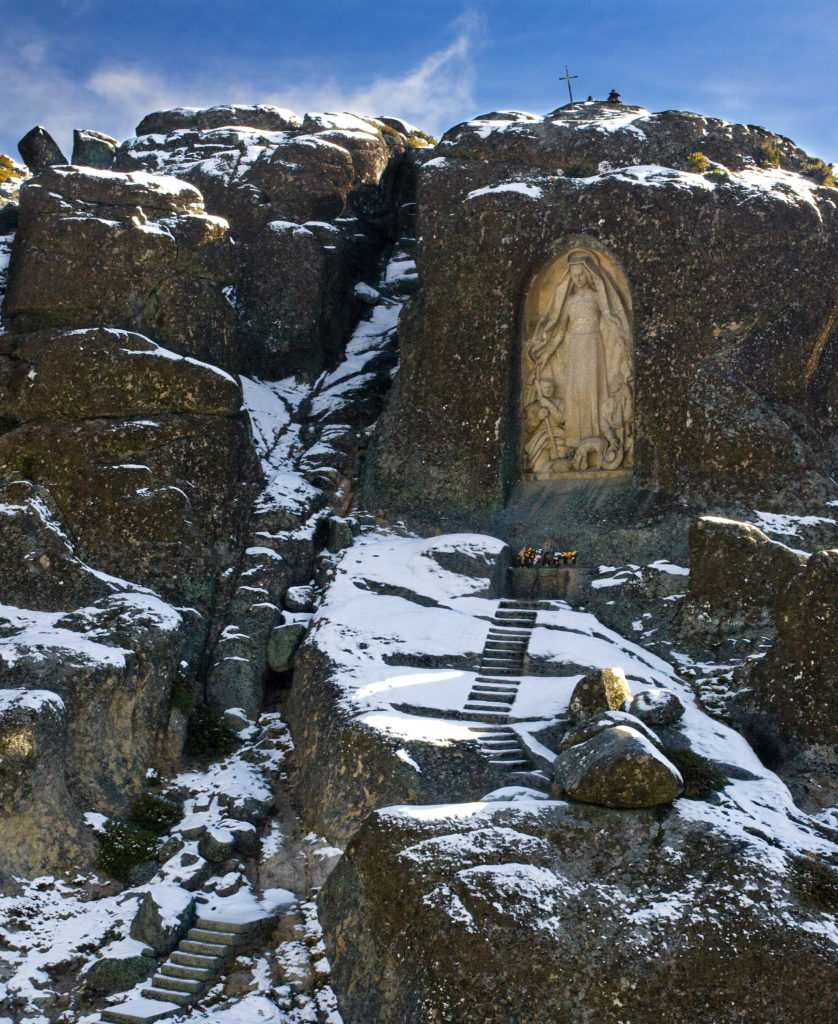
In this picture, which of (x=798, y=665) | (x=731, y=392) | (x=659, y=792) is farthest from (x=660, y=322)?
(x=659, y=792)

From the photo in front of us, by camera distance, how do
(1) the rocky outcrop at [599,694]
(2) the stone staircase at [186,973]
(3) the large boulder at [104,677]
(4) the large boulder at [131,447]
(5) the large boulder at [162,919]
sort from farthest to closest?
(4) the large boulder at [131,447], (3) the large boulder at [104,677], (1) the rocky outcrop at [599,694], (5) the large boulder at [162,919], (2) the stone staircase at [186,973]

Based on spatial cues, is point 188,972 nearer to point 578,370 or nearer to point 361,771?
point 361,771

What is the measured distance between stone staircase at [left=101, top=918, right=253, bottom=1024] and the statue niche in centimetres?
1073

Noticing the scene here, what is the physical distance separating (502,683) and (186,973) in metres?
5.89

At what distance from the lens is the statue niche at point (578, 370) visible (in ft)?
68.2

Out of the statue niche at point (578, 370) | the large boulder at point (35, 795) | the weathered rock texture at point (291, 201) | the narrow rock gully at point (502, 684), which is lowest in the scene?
the large boulder at point (35, 795)

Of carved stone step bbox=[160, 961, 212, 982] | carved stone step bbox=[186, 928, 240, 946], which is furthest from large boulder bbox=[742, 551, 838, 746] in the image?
carved stone step bbox=[160, 961, 212, 982]

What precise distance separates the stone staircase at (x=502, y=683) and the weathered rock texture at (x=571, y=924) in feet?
8.28

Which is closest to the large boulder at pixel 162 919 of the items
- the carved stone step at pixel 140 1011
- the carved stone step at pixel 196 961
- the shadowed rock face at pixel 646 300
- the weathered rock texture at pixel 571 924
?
the carved stone step at pixel 196 961

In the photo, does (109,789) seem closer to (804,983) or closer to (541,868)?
(541,868)

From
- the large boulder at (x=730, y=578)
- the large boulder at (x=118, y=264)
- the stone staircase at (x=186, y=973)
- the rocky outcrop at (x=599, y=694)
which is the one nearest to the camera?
the stone staircase at (x=186, y=973)

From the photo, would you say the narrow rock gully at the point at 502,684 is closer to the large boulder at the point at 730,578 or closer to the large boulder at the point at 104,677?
the large boulder at the point at 730,578

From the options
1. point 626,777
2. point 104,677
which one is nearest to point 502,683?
point 626,777

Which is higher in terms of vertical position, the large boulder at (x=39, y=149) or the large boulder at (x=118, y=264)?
the large boulder at (x=39, y=149)
